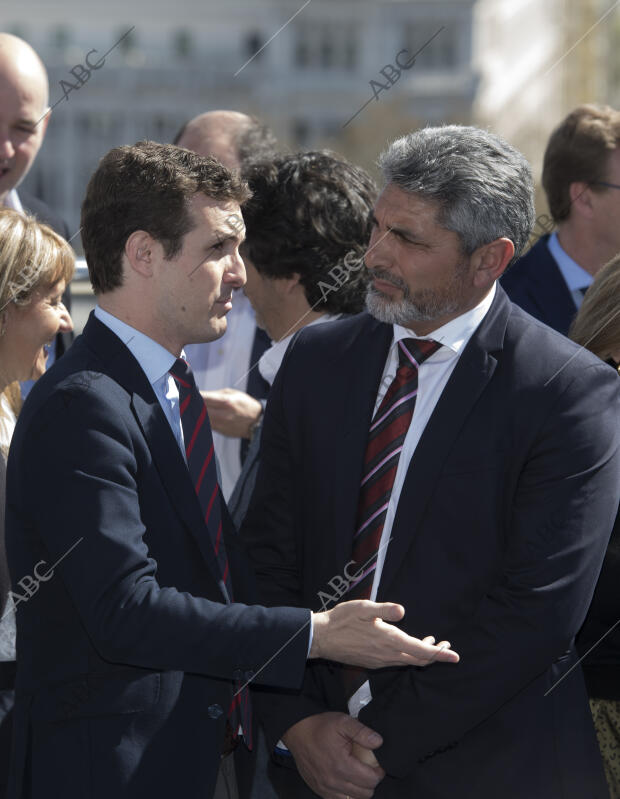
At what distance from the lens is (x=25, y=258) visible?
3.37 m

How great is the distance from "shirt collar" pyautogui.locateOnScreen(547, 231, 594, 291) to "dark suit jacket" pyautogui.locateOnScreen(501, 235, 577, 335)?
0.03m

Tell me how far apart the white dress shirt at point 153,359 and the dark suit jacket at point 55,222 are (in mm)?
1684

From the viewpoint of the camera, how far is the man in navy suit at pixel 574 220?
4.69m

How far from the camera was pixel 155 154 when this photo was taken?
284cm

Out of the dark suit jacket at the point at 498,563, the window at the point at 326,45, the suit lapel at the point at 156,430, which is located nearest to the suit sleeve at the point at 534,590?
the dark suit jacket at the point at 498,563

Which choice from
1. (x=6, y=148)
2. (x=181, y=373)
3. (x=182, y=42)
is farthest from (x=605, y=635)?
(x=182, y=42)

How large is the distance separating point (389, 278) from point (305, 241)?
0.74 meters

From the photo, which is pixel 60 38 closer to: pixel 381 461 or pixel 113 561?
pixel 381 461

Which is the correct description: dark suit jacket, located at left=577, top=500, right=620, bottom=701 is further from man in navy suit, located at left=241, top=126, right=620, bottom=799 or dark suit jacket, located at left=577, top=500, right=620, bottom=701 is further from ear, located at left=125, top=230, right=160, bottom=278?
ear, located at left=125, top=230, right=160, bottom=278

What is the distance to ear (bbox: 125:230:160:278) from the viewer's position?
2809 millimetres

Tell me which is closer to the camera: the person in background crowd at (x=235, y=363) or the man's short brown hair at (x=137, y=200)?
the man's short brown hair at (x=137, y=200)

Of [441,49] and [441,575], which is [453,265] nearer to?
[441,575]

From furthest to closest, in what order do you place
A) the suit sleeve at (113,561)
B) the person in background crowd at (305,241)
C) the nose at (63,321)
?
the person in background crowd at (305,241), the nose at (63,321), the suit sleeve at (113,561)

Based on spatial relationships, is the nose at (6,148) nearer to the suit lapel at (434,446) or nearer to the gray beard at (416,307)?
the gray beard at (416,307)
